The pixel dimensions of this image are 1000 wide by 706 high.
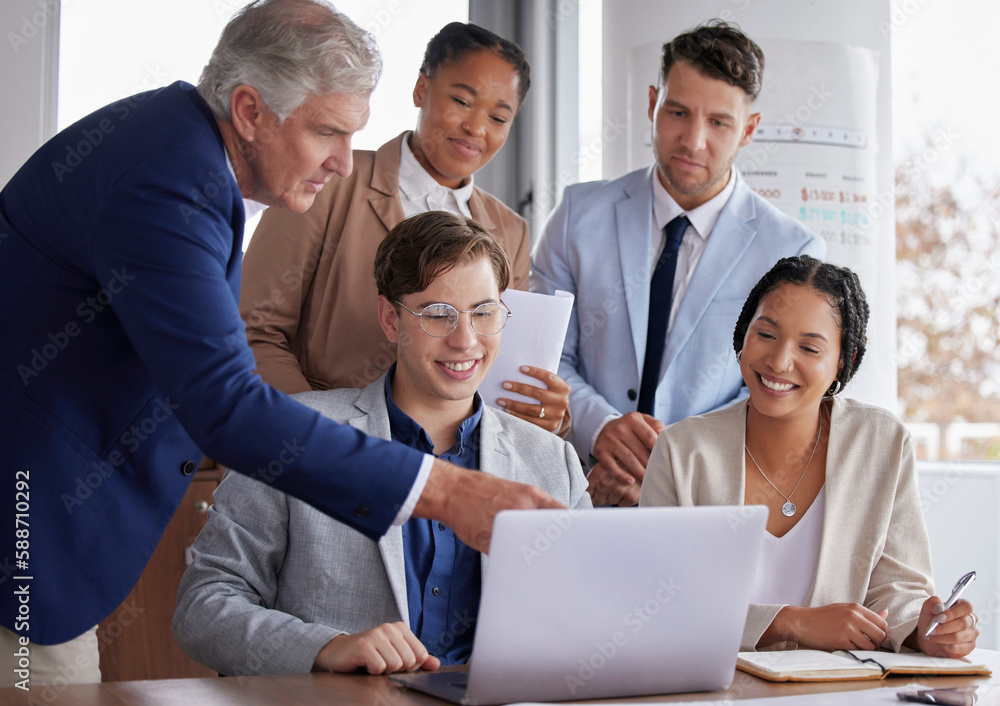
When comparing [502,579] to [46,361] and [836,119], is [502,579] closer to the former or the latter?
[46,361]

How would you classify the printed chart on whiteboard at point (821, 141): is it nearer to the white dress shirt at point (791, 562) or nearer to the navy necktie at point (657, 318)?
the navy necktie at point (657, 318)

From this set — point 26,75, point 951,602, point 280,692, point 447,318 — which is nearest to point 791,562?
point 951,602

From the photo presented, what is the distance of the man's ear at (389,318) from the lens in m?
1.93

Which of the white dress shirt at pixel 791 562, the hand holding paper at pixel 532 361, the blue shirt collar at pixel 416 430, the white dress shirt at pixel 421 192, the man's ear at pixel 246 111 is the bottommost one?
the white dress shirt at pixel 791 562

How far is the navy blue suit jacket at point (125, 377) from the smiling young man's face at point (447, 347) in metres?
0.52

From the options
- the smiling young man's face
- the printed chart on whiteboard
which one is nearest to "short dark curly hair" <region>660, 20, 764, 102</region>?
the printed chart on whiteboard

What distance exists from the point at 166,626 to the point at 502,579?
2.28 meters

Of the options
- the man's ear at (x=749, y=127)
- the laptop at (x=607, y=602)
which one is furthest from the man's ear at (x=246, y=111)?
the man's ear at (x=749, y=127)

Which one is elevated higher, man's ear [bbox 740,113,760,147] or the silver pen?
man's ear [bbox 740,113,760,147]

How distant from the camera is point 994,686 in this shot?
4.45 ft

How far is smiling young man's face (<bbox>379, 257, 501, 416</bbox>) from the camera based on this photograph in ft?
6.09

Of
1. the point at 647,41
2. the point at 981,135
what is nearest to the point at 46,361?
the point at 647,41

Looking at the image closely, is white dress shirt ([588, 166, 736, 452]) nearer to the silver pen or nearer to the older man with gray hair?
the silver pen

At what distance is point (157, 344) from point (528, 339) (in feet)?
3.81
